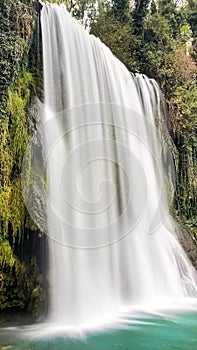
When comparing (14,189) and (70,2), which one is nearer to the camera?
(14,189)

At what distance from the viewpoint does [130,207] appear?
27.3 feet

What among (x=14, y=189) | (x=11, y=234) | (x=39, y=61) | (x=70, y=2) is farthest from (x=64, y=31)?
(x=70, y=2)

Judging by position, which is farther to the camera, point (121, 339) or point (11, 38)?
point (11, 38)

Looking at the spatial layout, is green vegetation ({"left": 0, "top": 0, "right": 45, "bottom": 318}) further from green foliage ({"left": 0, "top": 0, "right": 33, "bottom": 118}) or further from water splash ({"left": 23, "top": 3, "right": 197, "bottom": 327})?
water splash ({"left": 23, "top": 3, "right": 197, "bottom": 327})

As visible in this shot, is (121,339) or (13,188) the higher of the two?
(13,188)

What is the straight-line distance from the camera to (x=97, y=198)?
7230mm

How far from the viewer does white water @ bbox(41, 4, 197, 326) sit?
6.05 m

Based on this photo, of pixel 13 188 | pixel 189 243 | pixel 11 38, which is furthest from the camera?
pixel 189 243

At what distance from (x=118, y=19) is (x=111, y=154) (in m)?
8.98

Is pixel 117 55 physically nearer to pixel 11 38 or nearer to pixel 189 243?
pixel 189 243

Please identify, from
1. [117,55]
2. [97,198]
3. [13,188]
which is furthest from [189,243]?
[117,55]

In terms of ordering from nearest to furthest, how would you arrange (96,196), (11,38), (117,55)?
(11,38)
(96,196)
(117,55)

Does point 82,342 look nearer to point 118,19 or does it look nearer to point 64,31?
point 64,31

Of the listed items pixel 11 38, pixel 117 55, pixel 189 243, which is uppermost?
pixel 117 55
